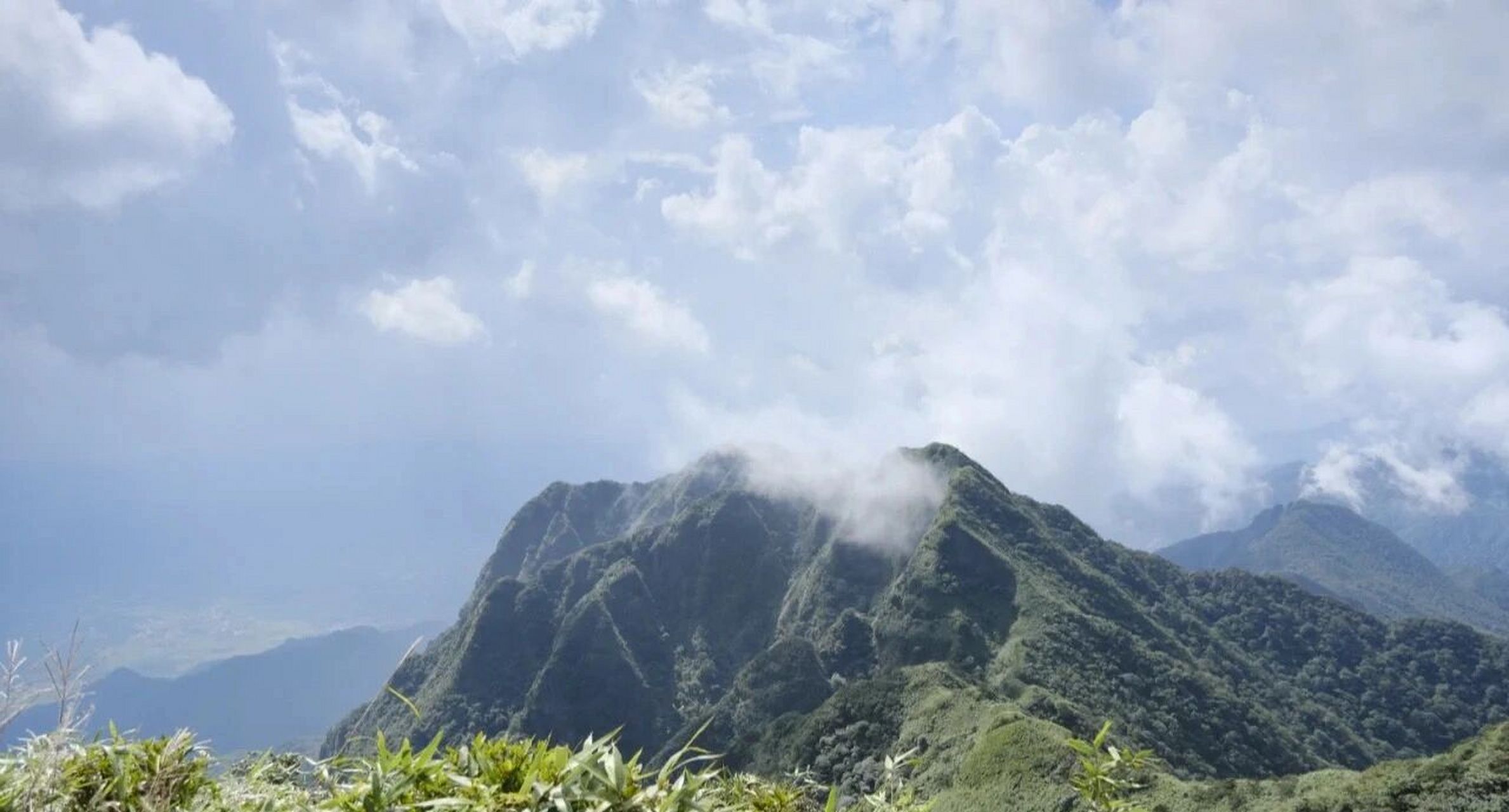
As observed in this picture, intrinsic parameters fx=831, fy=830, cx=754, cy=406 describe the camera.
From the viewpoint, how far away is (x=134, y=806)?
3404mm

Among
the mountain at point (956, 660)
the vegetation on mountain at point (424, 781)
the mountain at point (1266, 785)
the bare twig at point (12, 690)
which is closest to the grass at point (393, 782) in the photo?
the vegetation on mountain at point (424, 781)

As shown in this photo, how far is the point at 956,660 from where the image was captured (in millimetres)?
117312

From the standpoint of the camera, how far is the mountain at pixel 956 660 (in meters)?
91.1

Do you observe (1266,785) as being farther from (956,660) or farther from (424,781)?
(956,660)

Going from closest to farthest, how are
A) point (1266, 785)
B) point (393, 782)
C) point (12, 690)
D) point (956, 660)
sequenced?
1. point (393, 782)
2. point (12, 690)
3. point (1266, 785)
4. point (956, 660)

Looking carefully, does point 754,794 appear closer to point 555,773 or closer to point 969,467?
point 555,773

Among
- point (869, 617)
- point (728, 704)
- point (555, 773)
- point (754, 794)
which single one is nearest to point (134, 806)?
point (555, 773)

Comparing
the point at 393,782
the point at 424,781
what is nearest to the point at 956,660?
the point at 424,781

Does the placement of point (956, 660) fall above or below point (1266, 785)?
above

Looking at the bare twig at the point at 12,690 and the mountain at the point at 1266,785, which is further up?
the bare twig at the point at 12,690

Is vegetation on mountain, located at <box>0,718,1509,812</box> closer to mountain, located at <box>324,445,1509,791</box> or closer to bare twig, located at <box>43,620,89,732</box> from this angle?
bare twig, located at <box>43,620,89,732</box>

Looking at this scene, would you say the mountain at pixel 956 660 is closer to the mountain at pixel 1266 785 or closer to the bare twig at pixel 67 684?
the mountain at pixel 1266 785

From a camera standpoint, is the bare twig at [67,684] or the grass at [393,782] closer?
the grass at [393,782]

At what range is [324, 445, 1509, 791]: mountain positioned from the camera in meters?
91.1
